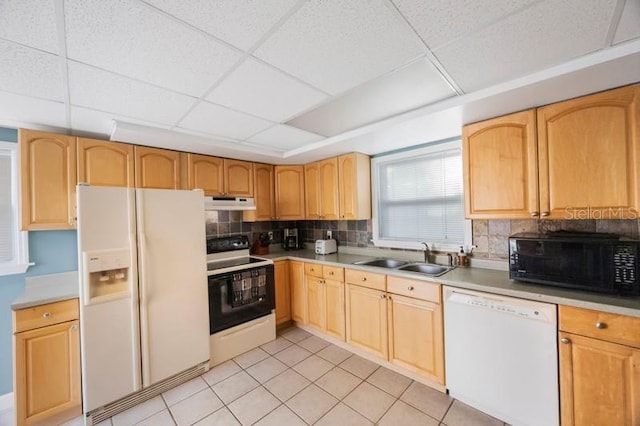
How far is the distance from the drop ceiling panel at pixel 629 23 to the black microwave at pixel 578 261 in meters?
1.04

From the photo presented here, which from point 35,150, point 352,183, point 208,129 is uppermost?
point 208,129

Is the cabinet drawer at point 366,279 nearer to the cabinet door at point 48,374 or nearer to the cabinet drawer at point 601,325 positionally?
the cabinet drawer at point 601,325

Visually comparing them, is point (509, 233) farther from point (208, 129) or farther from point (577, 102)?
point (208, 129)

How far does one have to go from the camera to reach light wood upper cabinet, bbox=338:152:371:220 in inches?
114

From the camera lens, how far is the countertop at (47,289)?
5.56 feet

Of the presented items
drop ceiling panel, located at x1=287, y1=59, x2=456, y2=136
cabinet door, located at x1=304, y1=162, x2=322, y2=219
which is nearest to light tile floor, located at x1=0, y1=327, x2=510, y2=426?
cabinet door, located at x1=304, y1=162, x2=322, y2=219

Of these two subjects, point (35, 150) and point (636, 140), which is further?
point (35, 150)

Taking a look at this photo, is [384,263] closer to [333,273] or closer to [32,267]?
[333,273]

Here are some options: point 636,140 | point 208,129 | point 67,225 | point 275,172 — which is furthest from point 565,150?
point 67,225

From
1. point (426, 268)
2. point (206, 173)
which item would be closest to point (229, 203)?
point (206, 173)

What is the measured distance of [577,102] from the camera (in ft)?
5.08

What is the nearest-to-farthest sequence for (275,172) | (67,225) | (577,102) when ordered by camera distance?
(577,102)
(67,225)
(275,172)

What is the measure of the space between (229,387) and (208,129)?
225cm

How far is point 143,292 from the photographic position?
1.97 meters
